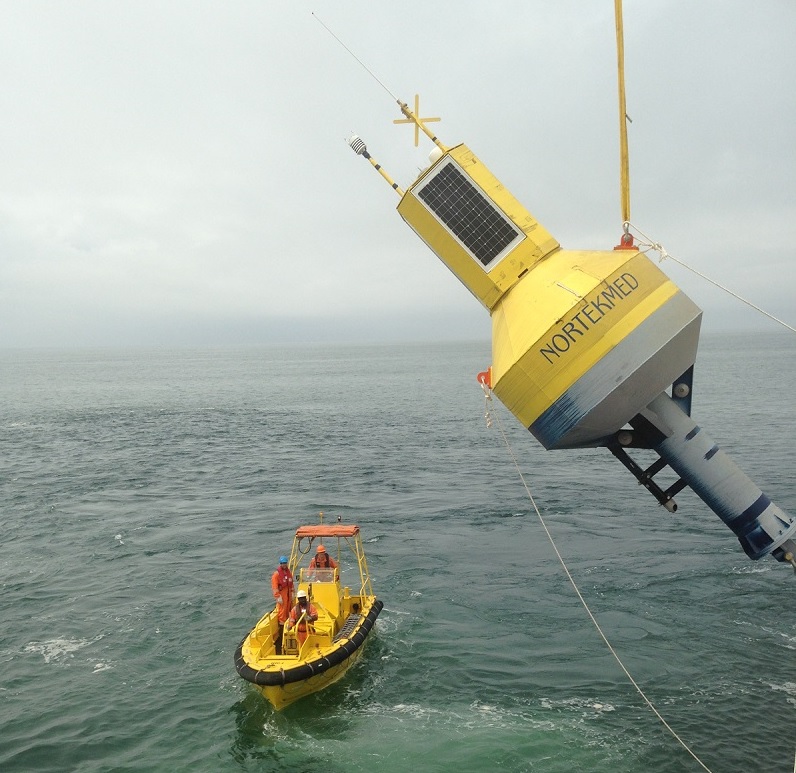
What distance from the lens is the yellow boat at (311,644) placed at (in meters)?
15.8

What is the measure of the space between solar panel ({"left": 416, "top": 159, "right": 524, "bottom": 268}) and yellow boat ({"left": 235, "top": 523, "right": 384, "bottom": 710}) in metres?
9.93

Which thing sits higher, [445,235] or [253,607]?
[445,235]

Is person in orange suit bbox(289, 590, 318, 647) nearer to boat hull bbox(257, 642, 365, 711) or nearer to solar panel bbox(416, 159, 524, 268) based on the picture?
boat hull bbox(257, 642, 365, 711)

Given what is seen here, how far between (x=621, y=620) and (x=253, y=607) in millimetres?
11483

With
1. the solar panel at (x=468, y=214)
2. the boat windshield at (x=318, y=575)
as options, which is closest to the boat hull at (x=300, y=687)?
the boat windshield at (x=318, y=575)

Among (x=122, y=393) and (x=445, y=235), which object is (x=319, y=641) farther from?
(x=122, y=393)

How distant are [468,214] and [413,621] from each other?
44.7 ft

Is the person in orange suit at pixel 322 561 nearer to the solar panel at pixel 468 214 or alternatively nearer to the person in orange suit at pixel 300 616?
the person in orange suit at pixel 300 616

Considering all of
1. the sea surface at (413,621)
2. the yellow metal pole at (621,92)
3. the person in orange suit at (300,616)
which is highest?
the yellow metal pole at (621,92)

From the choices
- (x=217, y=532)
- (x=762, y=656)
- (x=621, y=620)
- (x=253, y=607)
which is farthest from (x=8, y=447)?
(x=762, y=656)

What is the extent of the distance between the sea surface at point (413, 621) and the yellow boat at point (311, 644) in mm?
605

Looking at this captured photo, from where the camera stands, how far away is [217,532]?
3061 centimetres

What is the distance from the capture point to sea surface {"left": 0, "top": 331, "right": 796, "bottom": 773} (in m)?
15.0

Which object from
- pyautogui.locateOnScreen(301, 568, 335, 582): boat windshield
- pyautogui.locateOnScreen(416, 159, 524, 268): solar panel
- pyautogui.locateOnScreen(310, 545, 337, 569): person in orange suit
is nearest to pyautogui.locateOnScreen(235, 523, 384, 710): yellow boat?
pyautogui.locateOnScreen(301, 568, 335, 582): boat windshield
